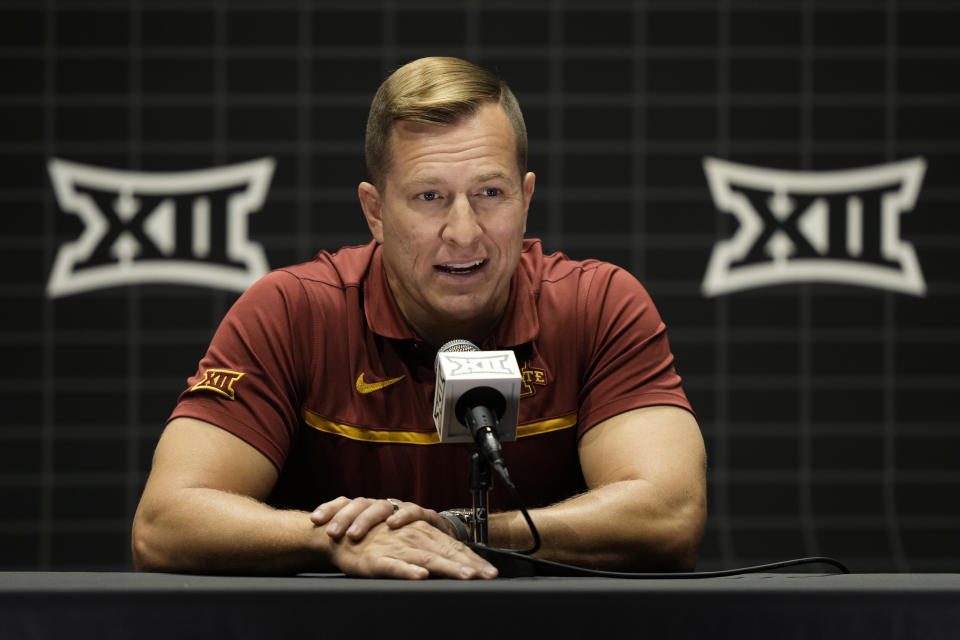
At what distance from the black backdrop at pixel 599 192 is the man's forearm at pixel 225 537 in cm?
247

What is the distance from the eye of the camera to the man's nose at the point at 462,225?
5.60 ft

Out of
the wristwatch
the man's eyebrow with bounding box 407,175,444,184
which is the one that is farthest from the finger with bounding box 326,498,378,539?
the man's eyebrow with bounding box 407,175,444,184

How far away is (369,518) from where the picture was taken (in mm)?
1366

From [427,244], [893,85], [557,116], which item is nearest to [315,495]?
[427,244]

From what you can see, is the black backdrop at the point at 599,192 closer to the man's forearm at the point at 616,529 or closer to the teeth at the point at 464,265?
the teeth at the point at 464,265

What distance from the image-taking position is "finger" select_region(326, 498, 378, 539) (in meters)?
1.37

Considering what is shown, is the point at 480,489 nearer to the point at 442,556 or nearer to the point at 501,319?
the point at 442,556

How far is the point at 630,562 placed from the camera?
1.55 m

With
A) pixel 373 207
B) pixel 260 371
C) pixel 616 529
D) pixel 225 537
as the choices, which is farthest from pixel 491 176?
pixel 225 537

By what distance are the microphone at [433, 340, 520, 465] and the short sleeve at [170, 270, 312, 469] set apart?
16.9 inches

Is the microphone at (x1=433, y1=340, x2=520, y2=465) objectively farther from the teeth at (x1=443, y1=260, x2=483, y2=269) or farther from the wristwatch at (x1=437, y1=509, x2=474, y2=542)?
the teeth at (x1=443, y1=260, x2=483, y2=269)

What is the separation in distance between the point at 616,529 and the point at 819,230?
2704 millimetres

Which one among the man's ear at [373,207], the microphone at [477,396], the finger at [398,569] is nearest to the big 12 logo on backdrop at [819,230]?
the man's ear at [373,207]
